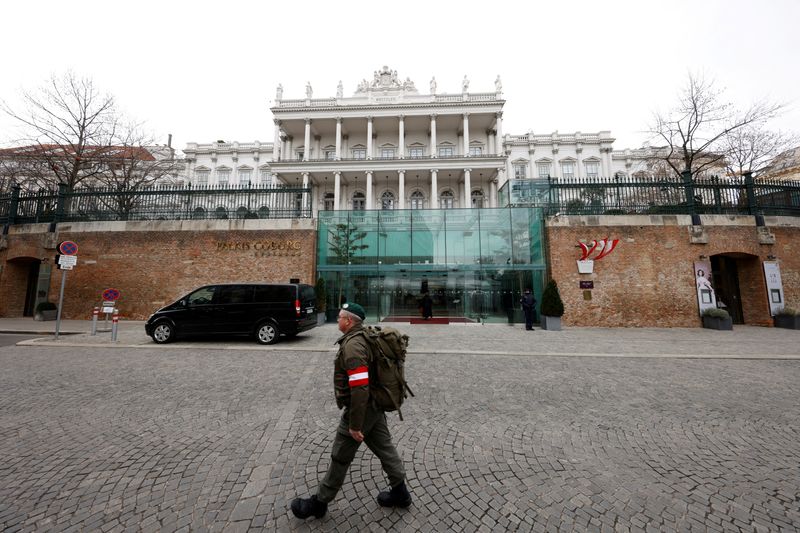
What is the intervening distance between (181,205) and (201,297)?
331 inches


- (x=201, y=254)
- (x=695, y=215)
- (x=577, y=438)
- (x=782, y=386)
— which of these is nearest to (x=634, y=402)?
(x=577, y=438)

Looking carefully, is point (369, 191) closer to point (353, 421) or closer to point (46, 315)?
point (46, 315)

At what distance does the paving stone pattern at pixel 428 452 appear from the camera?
2.34m

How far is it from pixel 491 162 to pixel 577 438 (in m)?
33.6

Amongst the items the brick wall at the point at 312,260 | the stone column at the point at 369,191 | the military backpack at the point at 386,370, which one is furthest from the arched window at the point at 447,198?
the military backpack at the point at 386,370

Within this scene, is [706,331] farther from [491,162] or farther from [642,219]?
[491,162]

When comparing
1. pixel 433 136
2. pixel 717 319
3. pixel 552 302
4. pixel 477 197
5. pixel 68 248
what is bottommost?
pixel 717 319

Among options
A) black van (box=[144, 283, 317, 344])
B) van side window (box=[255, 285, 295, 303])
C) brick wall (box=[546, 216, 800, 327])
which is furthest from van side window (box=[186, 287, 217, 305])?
brick wall (box=[546, 216, 800, 327])

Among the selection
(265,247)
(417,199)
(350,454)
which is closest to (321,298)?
(265,247)

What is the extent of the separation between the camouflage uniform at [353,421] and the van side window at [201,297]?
8.71 metres

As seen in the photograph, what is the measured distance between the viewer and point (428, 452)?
3.30 m

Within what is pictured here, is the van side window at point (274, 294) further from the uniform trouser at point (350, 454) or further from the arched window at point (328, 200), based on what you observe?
the arched window at point (328, 200)

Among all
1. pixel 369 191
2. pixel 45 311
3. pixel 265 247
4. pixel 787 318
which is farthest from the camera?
pixel 369 191

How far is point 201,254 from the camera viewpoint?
14.4 meters
